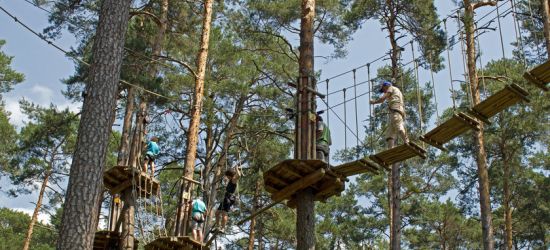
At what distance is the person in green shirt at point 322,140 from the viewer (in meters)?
8.02

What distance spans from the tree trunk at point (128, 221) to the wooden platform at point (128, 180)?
0.17 metres

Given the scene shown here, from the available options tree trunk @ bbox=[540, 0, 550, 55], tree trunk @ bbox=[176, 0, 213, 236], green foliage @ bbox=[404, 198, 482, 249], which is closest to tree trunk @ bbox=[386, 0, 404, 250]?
tree trunk @ bbox=[540, 0, 550, 55]

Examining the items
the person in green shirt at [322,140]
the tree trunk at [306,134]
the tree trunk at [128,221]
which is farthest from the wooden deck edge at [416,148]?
the tree trunk at [128,221]

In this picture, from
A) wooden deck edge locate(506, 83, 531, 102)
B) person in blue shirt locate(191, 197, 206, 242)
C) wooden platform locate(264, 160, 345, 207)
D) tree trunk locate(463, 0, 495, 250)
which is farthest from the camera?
tree trunk locate(463, 0, 495, 250)

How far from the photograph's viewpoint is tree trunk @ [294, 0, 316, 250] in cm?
730

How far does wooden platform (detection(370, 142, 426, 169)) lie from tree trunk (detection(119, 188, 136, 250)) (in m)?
4.50

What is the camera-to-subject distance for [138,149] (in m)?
9.92

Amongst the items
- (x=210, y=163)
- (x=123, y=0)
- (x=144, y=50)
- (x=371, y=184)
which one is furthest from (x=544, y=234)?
(x=123, y=0)

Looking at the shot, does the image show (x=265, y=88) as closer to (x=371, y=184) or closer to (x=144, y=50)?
(x=144, y=50)

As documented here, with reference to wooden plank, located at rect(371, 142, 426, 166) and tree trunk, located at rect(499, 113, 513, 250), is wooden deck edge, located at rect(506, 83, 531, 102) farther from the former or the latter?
tree trunk, located at rect(499, 113, 513, 250)

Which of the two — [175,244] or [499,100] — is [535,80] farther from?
[175,244]

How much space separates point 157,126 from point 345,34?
18.9ft

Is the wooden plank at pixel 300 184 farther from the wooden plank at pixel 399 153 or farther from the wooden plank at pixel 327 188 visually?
the wooden plank at pixel 399 153

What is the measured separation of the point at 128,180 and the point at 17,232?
15848 millimetres
